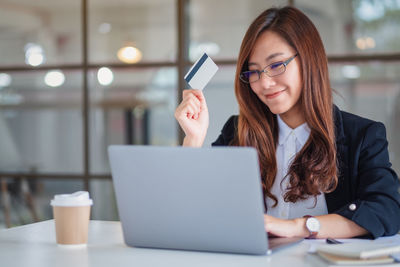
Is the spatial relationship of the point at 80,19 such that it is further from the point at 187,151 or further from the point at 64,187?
the point at 187,151

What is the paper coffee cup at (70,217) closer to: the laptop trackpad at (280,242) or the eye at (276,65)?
the laptop trackpad at (280,242)

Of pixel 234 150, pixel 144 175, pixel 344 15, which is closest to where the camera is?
pixel 234 150

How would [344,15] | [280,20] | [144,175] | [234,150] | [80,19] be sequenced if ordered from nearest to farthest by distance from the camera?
[234,150] < [144,175] < [280,20] < [344,15] < [80,19]

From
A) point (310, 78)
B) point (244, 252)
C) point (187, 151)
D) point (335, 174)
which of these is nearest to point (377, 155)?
point (335, 174)

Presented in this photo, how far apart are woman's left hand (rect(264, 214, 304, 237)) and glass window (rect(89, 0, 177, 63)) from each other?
253 cm

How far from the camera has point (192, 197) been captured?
1.23m

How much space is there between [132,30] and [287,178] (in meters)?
2.31

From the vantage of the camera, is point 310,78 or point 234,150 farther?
point 310,78

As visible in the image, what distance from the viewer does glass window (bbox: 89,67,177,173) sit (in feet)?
12.9

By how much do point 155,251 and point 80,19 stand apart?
306 cm

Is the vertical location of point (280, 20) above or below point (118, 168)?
above

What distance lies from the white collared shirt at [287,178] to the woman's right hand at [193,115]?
0.98ft

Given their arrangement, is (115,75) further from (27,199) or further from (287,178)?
(287,178)

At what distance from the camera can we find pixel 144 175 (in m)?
1.27
